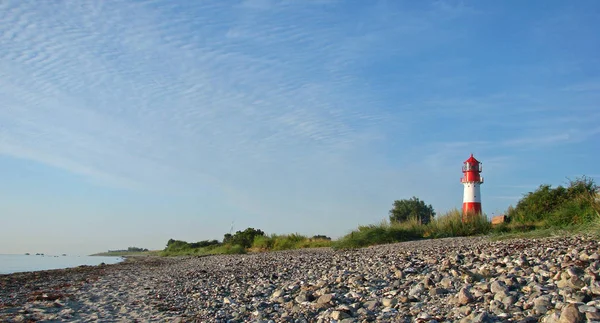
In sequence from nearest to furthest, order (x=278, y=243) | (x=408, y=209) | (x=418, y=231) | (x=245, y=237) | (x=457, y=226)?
(x=457, y=226) < (x=418, y=231) < (x=278, y=243) < (x=245, y=237) < (x=408, y=209)

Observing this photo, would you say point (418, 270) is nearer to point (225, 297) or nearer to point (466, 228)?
point (225, 297)

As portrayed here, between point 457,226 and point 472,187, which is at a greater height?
point 472,187

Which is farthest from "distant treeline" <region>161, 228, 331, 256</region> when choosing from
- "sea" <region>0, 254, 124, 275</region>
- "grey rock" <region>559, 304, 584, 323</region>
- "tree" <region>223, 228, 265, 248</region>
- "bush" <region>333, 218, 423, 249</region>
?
"grey rock" <region>559, 304, 584, 323</region>

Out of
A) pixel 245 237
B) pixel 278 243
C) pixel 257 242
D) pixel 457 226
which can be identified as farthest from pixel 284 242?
pixel 457 226

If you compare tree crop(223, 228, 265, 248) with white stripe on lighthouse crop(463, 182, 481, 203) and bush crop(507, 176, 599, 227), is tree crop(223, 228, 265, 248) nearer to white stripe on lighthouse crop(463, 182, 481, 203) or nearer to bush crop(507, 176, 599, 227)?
white stripe on lighthouse crop(463, 182, 481, 203)

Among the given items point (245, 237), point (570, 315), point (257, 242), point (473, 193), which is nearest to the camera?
point (570, 315)

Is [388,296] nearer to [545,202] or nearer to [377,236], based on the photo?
[377,236]

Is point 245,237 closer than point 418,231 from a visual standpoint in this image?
No

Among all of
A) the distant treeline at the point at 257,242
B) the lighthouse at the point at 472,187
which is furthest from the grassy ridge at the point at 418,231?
the lighthouse at the point at 472,187

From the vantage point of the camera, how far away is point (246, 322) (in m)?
6.16

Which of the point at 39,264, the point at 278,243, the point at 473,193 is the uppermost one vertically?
the point at 473,193

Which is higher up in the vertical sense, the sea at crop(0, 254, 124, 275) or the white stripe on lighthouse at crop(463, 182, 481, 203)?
the white stripe on lighthouse at crop(463, 182, 481, 203)

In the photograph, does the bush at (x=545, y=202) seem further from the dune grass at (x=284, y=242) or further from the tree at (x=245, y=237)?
the tree at (x=245, y=237)

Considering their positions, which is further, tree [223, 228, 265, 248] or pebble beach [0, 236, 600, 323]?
tree [223, 228, 265, 248]
